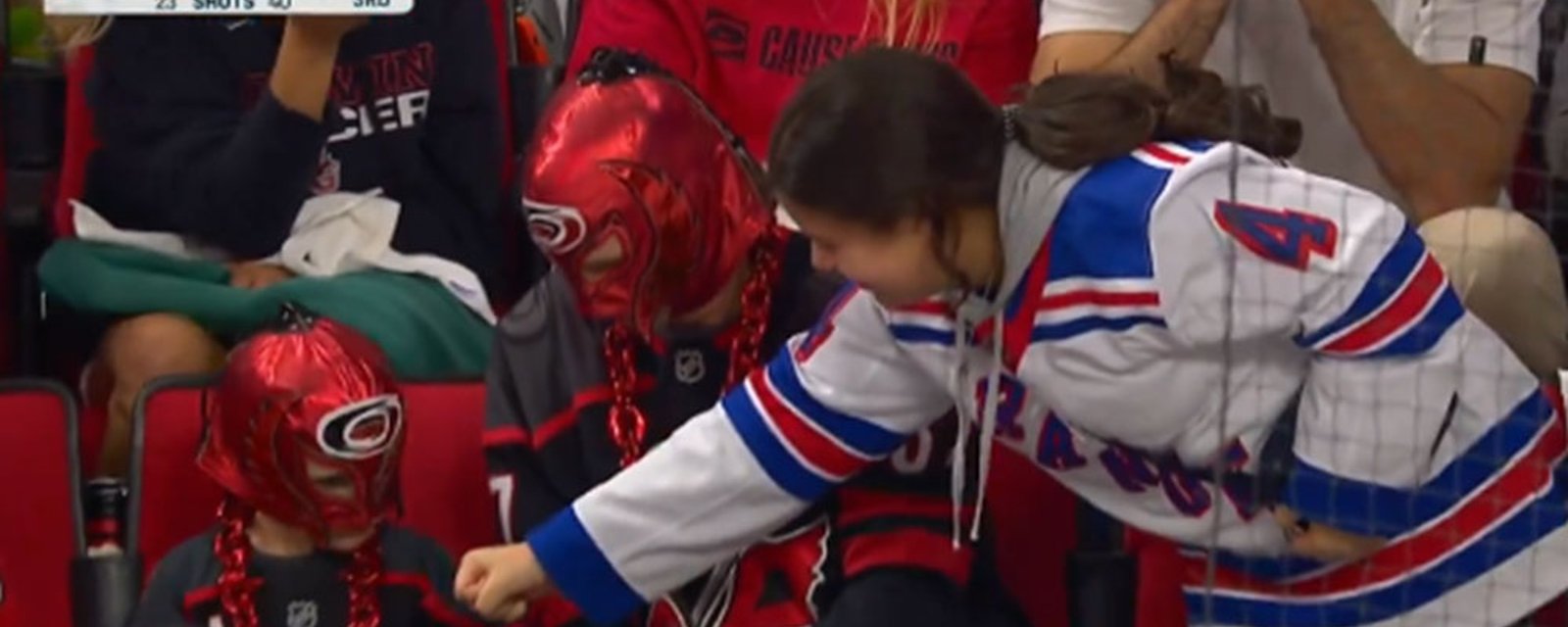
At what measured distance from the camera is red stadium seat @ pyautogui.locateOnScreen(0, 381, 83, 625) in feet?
5.95

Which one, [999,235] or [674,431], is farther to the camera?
[674,431]

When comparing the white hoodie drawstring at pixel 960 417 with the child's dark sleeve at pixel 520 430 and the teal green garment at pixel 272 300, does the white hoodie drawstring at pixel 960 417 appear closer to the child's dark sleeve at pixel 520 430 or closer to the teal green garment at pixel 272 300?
the child's dark sleeve at pixel 520 430

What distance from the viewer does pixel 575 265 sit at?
1.62m

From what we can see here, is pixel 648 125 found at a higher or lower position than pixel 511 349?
higher

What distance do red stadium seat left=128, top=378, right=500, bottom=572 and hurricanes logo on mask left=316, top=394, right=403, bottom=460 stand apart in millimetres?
153

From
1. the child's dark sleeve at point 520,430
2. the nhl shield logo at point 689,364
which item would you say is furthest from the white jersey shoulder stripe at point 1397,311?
the child's dark sleeve at point 520,430

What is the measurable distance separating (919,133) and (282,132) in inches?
26.1

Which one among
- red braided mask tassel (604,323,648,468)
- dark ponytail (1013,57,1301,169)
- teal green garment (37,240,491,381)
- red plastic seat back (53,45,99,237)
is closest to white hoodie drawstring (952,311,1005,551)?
dark ponytail (1013,57,1301,169)

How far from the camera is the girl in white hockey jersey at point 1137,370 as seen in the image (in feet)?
4.56

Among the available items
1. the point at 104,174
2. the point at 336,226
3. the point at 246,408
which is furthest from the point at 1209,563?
the point at 104,174

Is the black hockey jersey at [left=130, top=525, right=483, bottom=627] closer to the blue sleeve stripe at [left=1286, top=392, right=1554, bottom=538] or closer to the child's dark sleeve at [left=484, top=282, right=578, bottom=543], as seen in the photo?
the child's dark sleeve at [left=484, top=282, right=578, bottom=543]

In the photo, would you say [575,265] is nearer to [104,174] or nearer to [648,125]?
[648,125]

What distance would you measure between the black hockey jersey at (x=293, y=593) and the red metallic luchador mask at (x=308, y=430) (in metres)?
0.03

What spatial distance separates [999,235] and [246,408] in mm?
525
